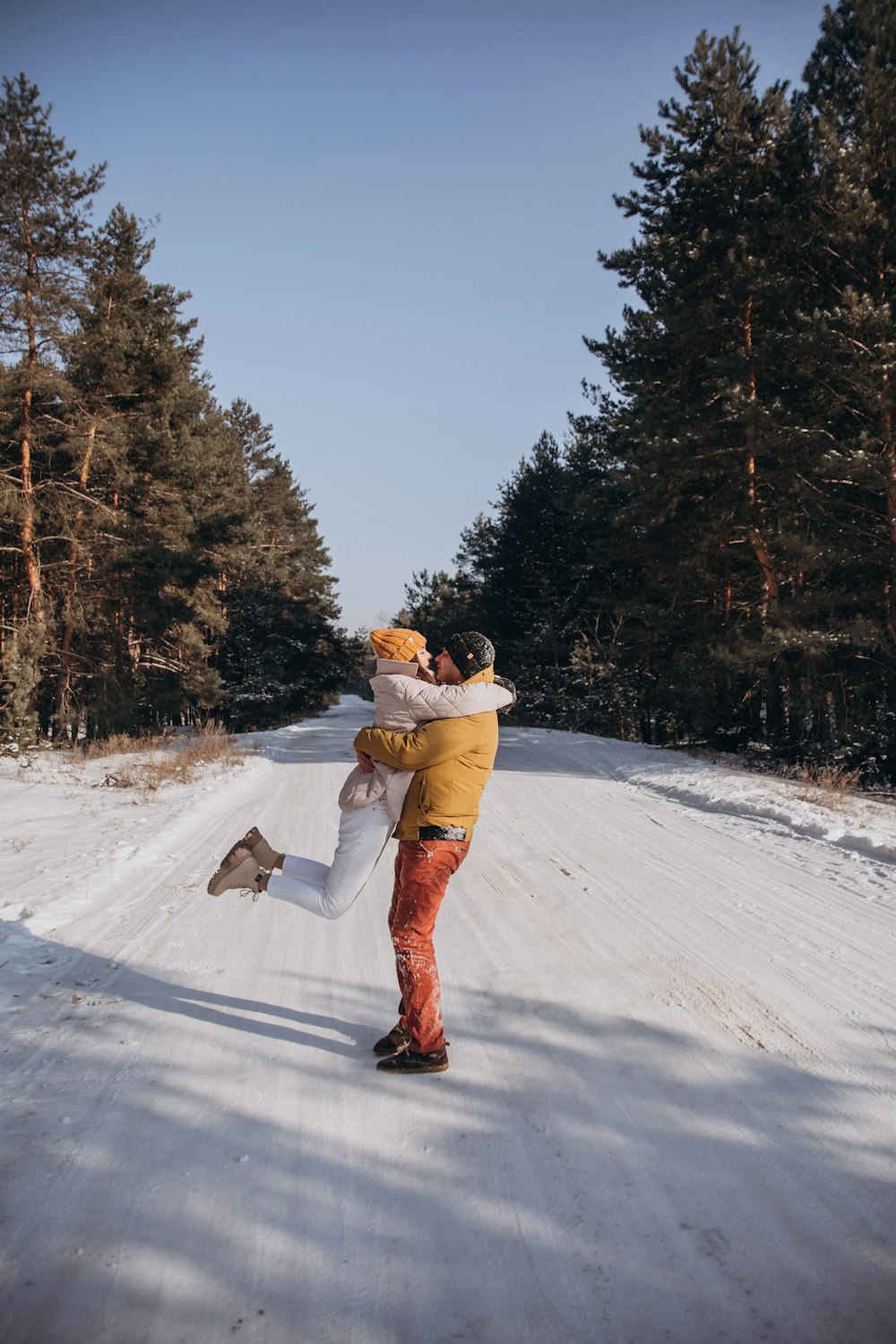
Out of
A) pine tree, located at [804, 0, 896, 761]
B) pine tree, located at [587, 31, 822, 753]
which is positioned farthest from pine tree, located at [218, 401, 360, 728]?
pine tree, located at [804, 0, 896, 761]

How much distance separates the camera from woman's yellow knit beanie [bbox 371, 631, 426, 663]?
11.6 ft

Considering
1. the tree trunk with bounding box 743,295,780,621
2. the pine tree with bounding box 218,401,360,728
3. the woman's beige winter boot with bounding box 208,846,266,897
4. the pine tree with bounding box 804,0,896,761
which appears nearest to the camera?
the woman's beige winter boot with bounding box 208,846,266,897

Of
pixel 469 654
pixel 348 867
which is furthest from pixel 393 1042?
pixel 469 654

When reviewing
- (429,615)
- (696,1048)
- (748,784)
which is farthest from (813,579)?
(429,615)

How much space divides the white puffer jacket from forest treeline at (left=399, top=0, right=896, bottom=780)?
10458 mm

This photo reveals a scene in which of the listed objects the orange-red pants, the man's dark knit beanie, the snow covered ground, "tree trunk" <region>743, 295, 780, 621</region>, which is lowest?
the snow covered ground

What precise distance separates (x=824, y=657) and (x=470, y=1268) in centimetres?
1316

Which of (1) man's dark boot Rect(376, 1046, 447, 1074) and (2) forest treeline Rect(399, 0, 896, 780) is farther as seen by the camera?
(2) forest treeline Rect(399, 0, 896, 780)

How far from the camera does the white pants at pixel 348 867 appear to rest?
3.57 m

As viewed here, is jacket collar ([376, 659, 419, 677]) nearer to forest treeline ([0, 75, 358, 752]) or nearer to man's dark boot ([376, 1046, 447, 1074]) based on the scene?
man's dark boot ([376, 1046, 447, 1074])

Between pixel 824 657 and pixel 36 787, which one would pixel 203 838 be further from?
pixel 824 657

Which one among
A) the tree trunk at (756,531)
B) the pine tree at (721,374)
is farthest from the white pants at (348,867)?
the tree trunk at (756,531)

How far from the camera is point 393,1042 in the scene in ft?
11.4

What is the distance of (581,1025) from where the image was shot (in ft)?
12.0
